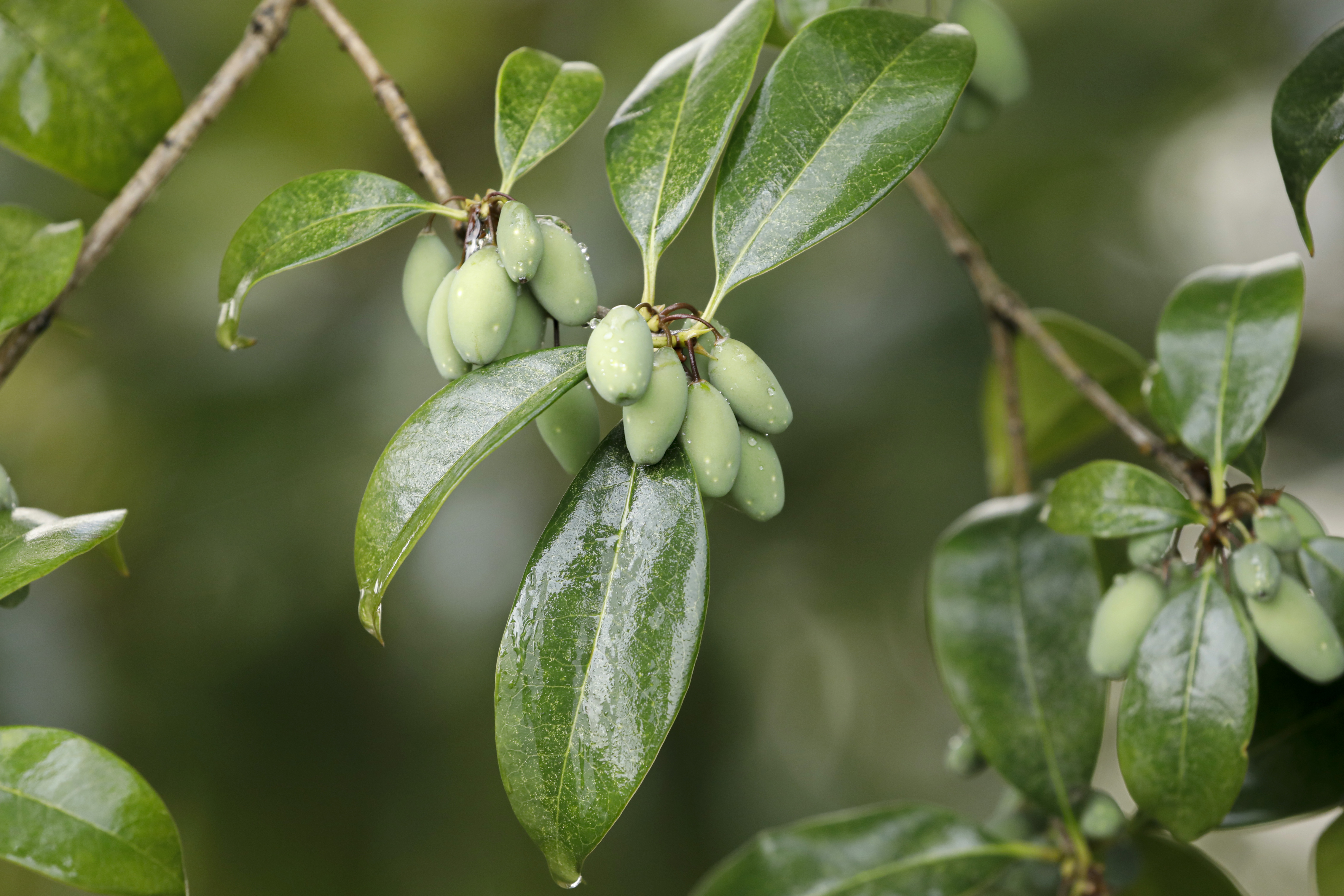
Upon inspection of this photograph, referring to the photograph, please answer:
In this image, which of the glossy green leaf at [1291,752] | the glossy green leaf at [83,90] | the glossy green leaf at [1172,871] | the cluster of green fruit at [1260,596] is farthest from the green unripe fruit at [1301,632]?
the glossy green leaf at [83,90]

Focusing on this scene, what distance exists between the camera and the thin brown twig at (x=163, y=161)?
2.13 ft

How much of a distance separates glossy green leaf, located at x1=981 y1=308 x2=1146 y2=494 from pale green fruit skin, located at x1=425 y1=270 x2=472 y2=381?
0.72 meters

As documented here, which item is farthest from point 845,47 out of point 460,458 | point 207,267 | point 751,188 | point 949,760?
point 207,267

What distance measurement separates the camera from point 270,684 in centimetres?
156

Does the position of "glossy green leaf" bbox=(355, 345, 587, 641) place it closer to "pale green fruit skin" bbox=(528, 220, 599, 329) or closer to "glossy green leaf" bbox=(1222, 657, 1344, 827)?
"pale green fruit skin" bbox=(528, 220, 599, 329)

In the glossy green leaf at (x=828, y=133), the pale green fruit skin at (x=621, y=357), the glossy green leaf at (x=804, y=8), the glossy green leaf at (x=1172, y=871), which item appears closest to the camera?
the pale green fruit skin at (x=621, y=357)

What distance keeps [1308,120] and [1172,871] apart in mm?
696

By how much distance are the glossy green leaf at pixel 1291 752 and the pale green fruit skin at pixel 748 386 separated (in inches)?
22.5

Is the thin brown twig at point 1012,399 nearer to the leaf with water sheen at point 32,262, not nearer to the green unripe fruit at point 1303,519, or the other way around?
the green unripe fruit at point 1303,519

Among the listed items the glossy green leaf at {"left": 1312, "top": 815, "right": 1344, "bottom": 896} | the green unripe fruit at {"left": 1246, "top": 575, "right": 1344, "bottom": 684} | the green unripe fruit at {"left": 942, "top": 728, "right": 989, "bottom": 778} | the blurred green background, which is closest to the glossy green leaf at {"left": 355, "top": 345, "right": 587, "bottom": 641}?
the green unripe fruit at {"left": 1246, "top": 575, "right": 1344, "bottom": 684}

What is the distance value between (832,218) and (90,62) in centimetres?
59

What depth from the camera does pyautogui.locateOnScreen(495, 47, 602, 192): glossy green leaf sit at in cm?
59

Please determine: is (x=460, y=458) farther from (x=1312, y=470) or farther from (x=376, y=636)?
(x=1312, y=470)

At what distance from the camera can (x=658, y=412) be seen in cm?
48
